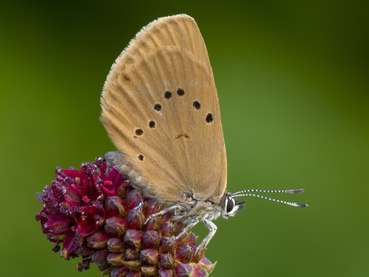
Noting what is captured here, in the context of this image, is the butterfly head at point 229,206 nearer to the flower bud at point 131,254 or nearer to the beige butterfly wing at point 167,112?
the beige butterfly wing at point 167,112

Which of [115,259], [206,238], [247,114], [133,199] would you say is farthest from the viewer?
[247,114]

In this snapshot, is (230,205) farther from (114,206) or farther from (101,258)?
(101,258)

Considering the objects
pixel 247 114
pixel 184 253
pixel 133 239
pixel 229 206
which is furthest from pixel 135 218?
pixel 247 114

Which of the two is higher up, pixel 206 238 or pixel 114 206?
pixel 114 206

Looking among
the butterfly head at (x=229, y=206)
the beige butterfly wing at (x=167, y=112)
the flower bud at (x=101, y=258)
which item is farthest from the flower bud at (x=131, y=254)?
the butterfly head at (x=229, y=206)

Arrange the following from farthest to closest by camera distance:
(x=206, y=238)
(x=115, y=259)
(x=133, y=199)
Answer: (x=206, y=238)
(x=133, y=199)
(x=115, y=259)

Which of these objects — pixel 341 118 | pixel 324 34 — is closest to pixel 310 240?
pixel 341 118

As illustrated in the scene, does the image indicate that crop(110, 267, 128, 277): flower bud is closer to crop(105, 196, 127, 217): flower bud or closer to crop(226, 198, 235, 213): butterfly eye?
crop(105, 196, 127, 217): flower bud

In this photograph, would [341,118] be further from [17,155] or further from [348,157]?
[17,155]

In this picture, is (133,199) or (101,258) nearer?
(101,258)

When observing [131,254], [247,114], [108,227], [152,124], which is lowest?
[131,254]
